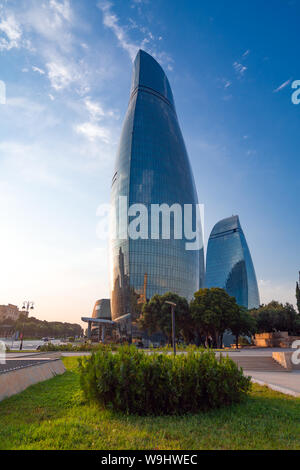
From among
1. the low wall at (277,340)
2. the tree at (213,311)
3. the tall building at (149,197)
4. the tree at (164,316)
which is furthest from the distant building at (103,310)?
the tree at (213,311)

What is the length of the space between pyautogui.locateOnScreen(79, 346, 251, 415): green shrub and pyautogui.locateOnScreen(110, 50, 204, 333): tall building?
3010 inches

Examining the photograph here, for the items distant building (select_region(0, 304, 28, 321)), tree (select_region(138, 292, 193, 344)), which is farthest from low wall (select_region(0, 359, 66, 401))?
distant building (select_region(0, 304, 28, 321))

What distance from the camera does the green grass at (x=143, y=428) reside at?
535cm

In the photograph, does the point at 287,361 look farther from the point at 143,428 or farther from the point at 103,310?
the point at 103,310

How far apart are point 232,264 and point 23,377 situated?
5602 inches

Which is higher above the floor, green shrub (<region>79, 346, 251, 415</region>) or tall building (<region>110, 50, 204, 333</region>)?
tall building (<region>110, 50, 204, 333</region>)

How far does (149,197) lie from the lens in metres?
91.8

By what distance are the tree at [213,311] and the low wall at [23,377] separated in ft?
117

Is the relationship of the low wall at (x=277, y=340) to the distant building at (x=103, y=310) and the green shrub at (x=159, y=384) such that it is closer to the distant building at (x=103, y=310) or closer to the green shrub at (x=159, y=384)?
the green shrub at (x=159, y=384)

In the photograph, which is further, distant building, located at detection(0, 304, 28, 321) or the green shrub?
distant building, located at detection(0, 304, 28, 321)

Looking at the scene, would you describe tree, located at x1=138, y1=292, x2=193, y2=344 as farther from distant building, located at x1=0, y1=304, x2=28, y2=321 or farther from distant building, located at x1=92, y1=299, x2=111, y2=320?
distant building, located at x1=0, y1=304, x2=28, y2=321

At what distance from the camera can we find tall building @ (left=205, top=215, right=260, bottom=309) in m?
141
